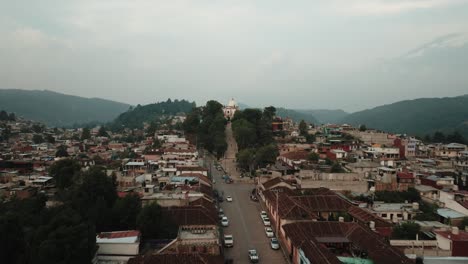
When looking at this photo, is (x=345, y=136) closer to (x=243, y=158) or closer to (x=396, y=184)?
(x=243, y=158)

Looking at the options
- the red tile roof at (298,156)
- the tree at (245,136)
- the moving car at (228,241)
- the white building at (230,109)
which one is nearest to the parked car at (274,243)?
the moving car at (228,241)

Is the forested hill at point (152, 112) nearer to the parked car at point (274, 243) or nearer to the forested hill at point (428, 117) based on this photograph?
the forested hill at point (428, 117)

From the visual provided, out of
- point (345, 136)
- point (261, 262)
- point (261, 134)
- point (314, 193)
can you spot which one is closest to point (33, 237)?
point (261, 262)

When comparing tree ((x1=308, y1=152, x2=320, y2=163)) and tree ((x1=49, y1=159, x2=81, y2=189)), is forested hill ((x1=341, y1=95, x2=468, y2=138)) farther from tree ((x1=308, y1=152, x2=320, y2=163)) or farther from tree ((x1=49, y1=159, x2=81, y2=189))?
tree ((x1=49, y1=159, x2=81, y2=189))

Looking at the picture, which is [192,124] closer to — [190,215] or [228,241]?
[190,215]

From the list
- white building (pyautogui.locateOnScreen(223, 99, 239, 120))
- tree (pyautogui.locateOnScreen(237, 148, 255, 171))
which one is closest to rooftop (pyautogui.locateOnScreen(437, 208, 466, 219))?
tree (pyautogui.locateOnScreen(237, 148, 255, 171))
